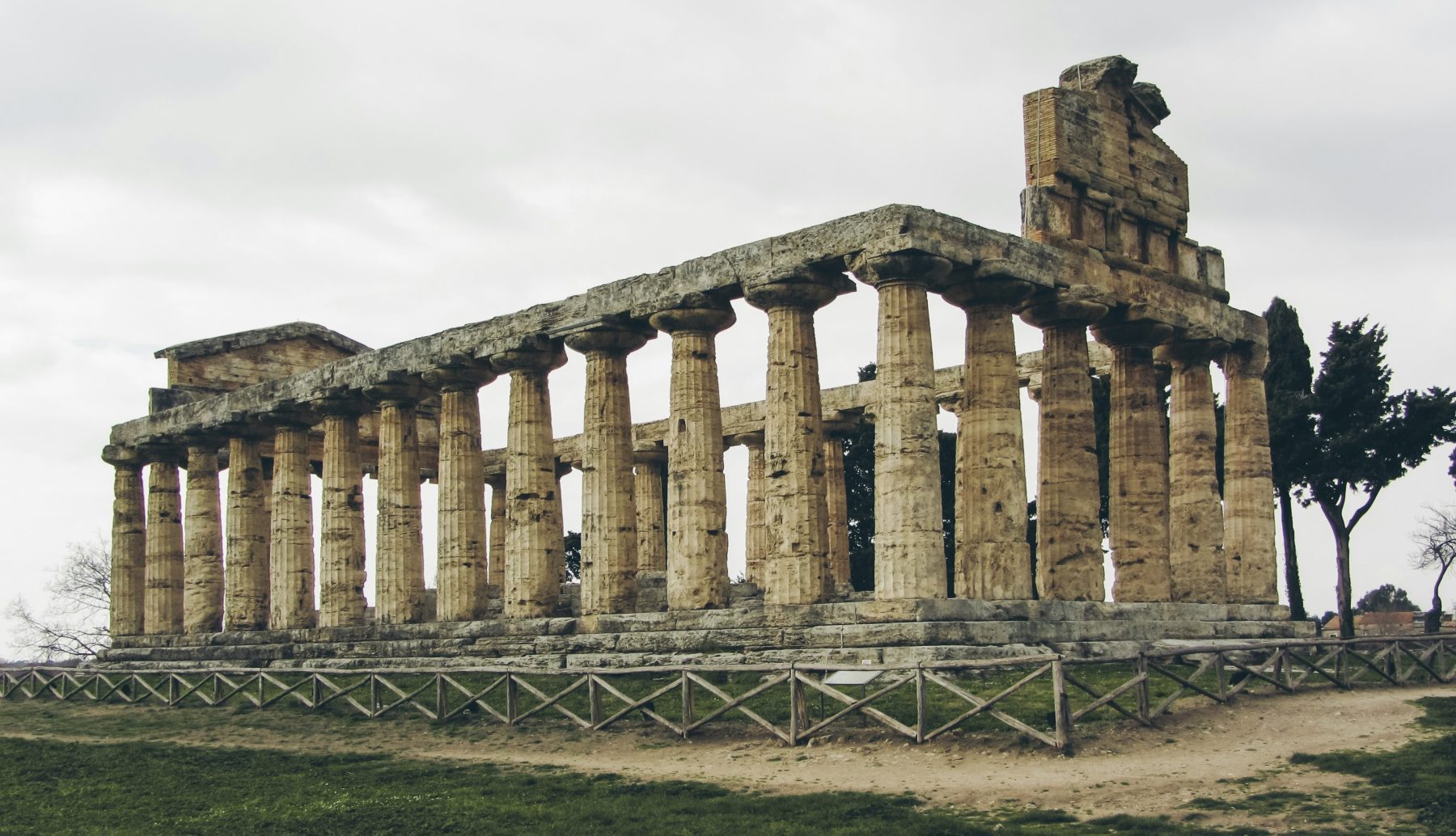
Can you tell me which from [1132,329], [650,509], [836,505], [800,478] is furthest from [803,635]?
[650,509]

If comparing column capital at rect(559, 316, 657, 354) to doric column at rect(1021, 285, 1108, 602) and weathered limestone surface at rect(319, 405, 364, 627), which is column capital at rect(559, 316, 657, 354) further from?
weathered limestone surface at rect(319, 405, 364, 627)

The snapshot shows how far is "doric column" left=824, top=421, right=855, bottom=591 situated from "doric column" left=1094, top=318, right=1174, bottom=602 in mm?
8174

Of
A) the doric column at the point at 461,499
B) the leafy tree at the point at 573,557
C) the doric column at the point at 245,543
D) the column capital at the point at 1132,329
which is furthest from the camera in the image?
the leafy tree at the point at 573,557

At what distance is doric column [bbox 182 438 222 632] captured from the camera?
1790 inches

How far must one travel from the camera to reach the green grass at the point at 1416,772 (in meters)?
16.5

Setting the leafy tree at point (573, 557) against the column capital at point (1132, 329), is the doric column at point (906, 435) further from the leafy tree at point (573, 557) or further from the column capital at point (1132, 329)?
the leafy tree at point (573, 557)

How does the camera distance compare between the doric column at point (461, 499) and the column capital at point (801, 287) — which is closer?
the column capital at point (801, 287)

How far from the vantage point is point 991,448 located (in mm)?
29906

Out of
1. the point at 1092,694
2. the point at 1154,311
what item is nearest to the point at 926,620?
the point at 1092,694

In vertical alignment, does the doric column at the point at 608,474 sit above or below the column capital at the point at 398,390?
below

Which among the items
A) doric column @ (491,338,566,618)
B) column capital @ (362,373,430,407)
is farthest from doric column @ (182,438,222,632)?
doric column @ (491,338,566,618)

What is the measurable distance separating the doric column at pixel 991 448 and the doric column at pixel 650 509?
51.8ft

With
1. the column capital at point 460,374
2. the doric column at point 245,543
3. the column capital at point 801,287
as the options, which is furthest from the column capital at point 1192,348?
the doric column at point 245,543

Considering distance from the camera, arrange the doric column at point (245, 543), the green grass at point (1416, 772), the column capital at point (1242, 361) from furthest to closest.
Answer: the doric column at point (245, 543) < the column capital at point (1242, 361) < the green grass at point (1416, 772)
